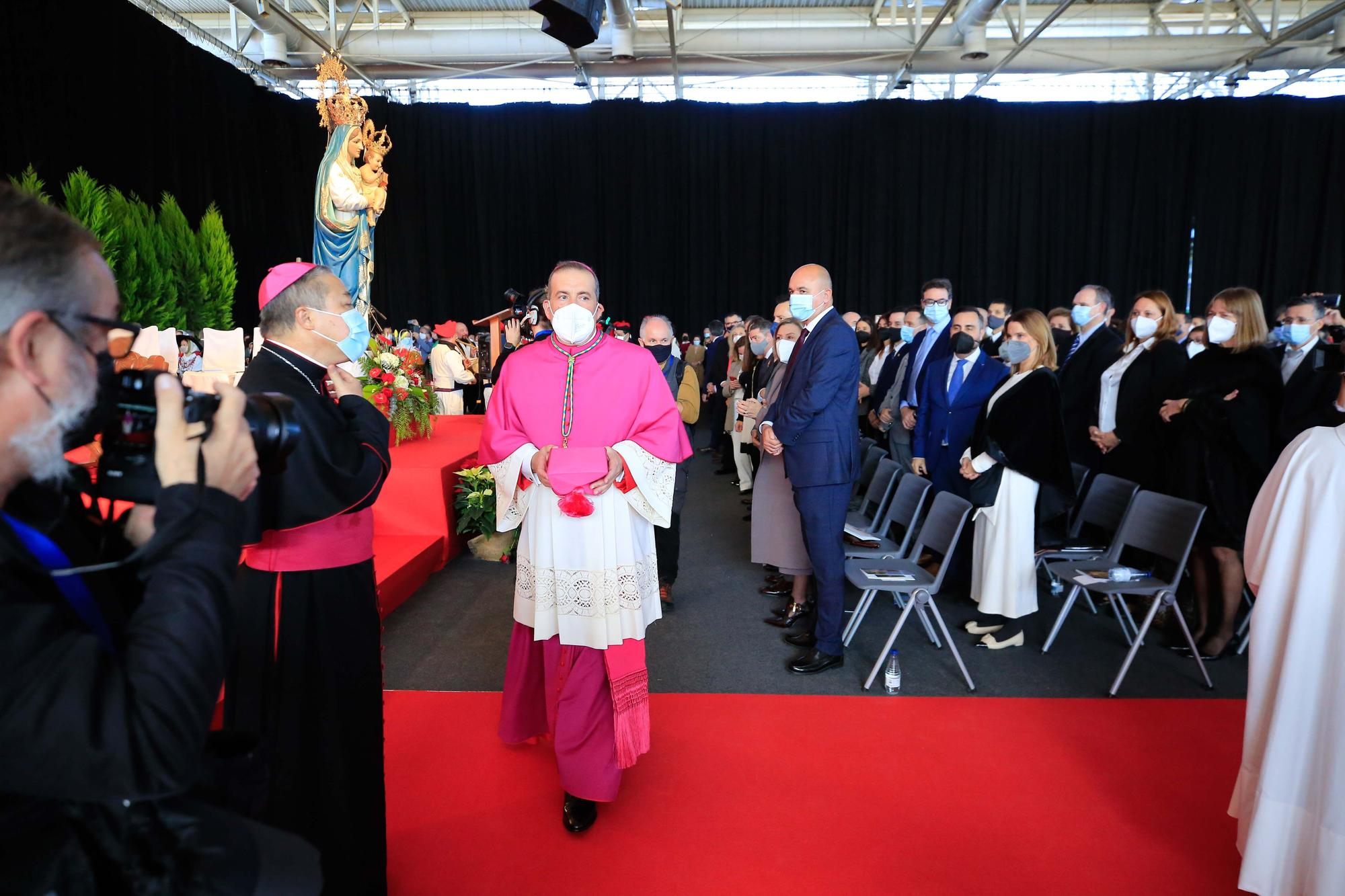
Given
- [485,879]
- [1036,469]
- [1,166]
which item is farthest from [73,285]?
[1,166]

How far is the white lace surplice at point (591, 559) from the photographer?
2475mm

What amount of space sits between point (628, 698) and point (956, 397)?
9.63ft

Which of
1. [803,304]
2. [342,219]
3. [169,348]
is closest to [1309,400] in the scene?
[803,304]

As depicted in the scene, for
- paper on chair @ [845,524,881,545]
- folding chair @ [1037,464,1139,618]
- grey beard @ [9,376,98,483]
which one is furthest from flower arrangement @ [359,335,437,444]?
grey beard @ [9,376,98,483]

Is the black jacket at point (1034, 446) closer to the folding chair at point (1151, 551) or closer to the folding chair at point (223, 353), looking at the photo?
the folding chair at point (1151, 551)

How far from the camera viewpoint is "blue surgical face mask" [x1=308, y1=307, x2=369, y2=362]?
1.87 m

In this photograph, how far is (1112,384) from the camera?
4.87 m

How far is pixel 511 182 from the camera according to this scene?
47.8 feet

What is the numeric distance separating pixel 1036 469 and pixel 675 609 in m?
2.07

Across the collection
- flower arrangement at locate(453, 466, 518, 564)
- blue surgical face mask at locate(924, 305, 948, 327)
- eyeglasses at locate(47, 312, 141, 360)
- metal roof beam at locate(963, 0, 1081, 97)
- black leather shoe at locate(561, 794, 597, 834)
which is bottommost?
black leather shoe at locate(561, 794, 597, 834)

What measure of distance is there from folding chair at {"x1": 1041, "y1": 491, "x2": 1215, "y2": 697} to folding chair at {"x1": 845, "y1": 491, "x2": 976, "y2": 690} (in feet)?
1.79

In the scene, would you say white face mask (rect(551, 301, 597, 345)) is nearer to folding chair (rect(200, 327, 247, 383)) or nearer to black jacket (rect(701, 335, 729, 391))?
folding chair (rect(200, 327, 247, 383))

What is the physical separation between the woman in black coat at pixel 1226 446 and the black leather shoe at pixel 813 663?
1.80 meters

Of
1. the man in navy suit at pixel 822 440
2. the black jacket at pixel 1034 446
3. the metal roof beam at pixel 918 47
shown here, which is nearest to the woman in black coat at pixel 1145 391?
the black jacket at pixel 1034 446
